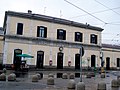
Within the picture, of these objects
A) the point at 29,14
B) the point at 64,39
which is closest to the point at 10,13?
the point at 29,14

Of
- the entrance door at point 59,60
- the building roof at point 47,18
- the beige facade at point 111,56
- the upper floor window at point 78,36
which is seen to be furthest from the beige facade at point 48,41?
the beige facade at point 111,56

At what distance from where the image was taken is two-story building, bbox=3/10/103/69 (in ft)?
105

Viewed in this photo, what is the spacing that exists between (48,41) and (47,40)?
0.29 meters

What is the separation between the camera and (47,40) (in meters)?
35.2

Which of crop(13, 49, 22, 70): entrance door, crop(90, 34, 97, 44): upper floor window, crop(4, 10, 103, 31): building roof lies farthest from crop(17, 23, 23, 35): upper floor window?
crop(90, 34, 97, 44): upper floor window

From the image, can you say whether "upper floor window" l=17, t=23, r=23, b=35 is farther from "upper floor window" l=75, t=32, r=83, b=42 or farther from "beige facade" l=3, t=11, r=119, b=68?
"upper floor window" l=75, t=32, r=83, b=42

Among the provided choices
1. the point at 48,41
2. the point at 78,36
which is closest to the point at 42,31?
the point at 48,41

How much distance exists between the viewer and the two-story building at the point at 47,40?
1262 inches

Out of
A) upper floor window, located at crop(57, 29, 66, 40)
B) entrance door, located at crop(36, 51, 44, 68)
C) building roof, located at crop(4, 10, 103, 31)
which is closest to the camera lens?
building roof, located at crop(4, 10, 103, 31)

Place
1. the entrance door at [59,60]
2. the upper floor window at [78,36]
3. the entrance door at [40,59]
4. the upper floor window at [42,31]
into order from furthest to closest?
the upper floor window at [78,36], the entrance door at [59,60], the upper floor window at [42,31], the entrance door at [40,59]

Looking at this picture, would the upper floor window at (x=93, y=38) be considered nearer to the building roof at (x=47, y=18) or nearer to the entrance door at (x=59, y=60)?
the building roof at (x=47, y=18)

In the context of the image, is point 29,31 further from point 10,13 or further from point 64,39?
point 64,39

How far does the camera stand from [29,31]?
33.8 metres

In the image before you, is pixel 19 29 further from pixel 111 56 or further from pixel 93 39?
pixel 111 56
